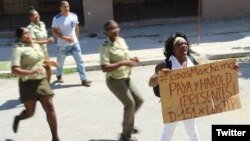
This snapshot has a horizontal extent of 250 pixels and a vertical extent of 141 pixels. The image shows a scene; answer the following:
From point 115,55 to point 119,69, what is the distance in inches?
7.7

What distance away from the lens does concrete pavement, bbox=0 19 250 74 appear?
38.2 feet

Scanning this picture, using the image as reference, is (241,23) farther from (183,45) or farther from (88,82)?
(183,45)

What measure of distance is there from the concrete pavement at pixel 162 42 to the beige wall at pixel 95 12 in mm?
366

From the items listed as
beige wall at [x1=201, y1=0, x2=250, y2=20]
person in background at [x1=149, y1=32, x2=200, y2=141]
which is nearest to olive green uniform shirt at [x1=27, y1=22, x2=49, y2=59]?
person in background at [x1=149, y1=32, x2=200, y2=141]

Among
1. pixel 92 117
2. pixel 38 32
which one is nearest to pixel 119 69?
pixel 92 117

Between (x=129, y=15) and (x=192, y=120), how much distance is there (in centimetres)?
1128

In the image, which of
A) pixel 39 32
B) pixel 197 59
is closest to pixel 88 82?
pixel 39 32

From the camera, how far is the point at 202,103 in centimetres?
547

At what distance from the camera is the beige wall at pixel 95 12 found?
15.3 m

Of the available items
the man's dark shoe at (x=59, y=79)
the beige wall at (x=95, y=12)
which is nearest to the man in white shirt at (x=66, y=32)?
the man's dark shoe at (x=59, y=79)

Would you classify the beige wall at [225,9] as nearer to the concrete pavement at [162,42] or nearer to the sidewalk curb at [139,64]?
the concrete pavement at [162,42]

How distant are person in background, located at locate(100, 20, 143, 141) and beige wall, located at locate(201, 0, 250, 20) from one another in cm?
980

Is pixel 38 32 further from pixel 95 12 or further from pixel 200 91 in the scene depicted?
pixel 95 12

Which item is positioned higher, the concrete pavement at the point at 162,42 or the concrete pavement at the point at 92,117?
the concrete pavement at the point at 162,42
